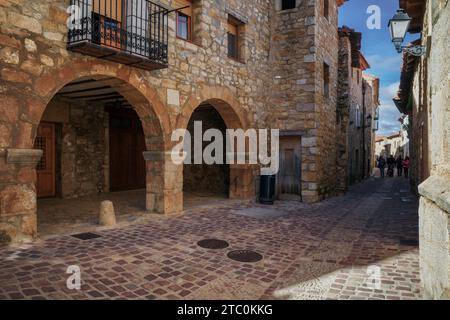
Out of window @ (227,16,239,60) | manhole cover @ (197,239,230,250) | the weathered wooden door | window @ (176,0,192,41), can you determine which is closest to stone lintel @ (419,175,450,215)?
manhole cover @ (197,239,230,250)

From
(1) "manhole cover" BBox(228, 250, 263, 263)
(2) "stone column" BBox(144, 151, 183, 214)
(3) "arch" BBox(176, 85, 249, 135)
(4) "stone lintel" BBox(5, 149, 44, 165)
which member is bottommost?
(1) "manhole cover" BBox(228, 250, 263, 263)

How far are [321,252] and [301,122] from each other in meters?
5.66

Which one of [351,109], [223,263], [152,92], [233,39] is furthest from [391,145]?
[223,263]

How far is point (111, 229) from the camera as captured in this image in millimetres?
5484

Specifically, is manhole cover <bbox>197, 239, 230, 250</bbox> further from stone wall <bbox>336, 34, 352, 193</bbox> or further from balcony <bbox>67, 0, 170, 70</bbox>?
stone wall <bbox>336, 34, 352, 193</bbox>

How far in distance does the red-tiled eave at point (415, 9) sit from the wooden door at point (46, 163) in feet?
30.4

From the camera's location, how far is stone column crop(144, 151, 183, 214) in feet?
21.9

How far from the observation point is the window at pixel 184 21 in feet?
23.7

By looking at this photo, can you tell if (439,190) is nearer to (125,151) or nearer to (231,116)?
(231,116)

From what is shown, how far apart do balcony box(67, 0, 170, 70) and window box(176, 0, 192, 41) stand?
2.67 feet

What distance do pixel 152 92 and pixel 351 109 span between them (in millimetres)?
12262

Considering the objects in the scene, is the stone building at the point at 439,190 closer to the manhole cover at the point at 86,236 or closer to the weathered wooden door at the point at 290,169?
the manhole cover at the point at 86,236

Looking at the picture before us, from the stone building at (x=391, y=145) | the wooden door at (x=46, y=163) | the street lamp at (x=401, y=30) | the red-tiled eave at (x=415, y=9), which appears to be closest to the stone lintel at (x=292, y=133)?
the red-tiled eave at (x=415, y=9)

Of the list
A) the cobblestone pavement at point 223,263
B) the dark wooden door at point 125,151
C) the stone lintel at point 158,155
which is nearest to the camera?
the cobblestone pavement at point 223,263
